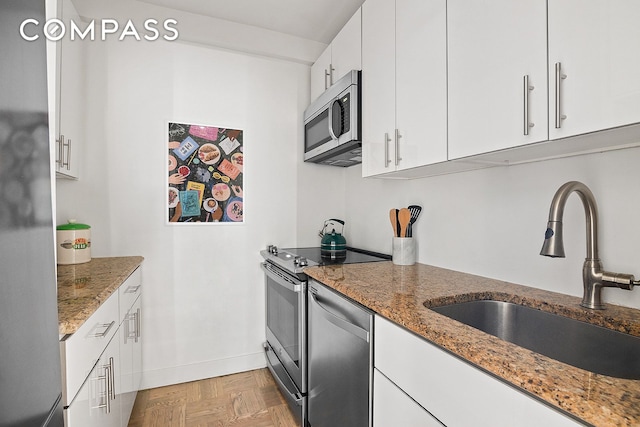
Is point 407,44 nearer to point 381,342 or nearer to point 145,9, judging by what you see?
point 381,342

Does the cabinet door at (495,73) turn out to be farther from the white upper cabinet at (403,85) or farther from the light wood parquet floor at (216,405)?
the light wood parquet floor at (216,405)

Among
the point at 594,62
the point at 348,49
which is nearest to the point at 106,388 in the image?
the point at 594,62

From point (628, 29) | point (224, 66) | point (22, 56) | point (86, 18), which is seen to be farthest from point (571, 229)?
point (86, 18)

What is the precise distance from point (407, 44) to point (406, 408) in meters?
1.47

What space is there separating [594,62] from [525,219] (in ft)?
2.23

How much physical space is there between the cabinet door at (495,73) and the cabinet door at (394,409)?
0.85 m

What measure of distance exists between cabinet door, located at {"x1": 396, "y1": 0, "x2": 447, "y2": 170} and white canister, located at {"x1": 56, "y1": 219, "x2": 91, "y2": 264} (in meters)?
1.83

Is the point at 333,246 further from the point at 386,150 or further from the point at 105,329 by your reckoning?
the point at 105,329

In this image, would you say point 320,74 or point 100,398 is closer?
point 100,398

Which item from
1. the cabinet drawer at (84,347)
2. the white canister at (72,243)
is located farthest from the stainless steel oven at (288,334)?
the white canister at (72,243)

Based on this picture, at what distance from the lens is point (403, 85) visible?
1.54 m

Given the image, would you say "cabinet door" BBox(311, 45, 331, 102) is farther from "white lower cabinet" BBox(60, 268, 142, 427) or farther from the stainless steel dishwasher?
"white lower cabinet" BBox(60, 268, 142, 427)

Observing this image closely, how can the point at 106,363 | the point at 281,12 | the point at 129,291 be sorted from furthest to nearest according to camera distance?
the point at 281,12, the point at 129,291, the point at 106,363

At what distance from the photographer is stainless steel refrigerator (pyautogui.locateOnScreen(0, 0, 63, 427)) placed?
0.46 metres
